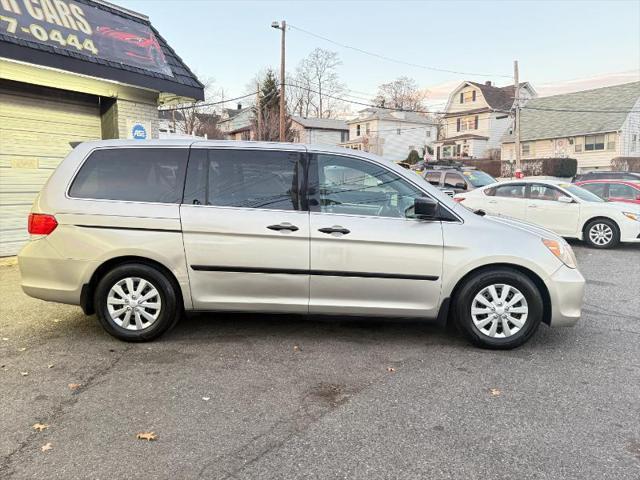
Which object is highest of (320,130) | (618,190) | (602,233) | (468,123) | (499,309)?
(320,130)

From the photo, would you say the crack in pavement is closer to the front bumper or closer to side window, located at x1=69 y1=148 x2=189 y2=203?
side window, located at x1=69 y1=148 x2=189 y2=203

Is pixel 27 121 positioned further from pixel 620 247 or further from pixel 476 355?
pixel 620 247

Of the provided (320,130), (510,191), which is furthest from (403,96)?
(510,191)

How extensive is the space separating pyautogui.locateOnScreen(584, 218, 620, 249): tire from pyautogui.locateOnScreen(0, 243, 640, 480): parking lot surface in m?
5.79

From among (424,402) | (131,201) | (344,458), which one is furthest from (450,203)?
(131,201)

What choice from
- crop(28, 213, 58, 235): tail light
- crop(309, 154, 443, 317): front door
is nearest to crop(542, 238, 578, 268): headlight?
crop(309, 154, 443, 317): front door

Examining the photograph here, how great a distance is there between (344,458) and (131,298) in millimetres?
2550

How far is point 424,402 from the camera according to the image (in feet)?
11.2

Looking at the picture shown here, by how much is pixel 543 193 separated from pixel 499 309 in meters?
7.47

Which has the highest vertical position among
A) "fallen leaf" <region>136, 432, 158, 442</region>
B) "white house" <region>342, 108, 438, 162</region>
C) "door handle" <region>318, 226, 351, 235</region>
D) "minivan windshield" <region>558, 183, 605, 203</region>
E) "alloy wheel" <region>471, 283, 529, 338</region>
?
"white house" <region>342, 108, 438, 162</region>

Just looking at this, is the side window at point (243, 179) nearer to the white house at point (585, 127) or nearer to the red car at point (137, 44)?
the red car at point (137, 44)

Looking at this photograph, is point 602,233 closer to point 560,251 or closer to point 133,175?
point 560,251

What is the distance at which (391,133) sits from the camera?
56.6 metres

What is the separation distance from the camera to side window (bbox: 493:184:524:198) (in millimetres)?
11000
